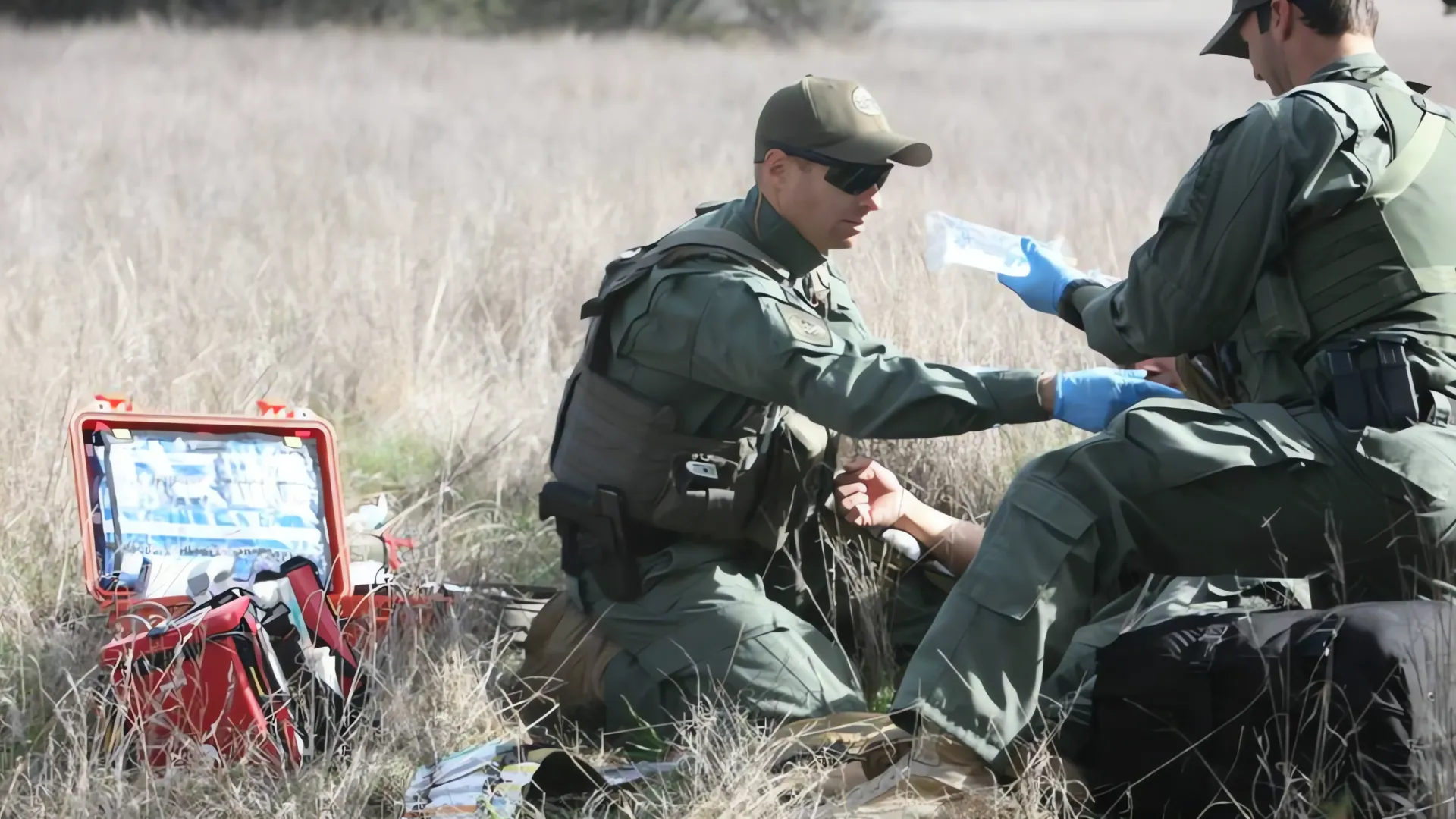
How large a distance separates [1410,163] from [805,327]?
130 cm

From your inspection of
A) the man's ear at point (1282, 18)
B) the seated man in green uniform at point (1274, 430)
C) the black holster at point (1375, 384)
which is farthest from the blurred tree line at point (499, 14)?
the black holster at point (1375, 384)

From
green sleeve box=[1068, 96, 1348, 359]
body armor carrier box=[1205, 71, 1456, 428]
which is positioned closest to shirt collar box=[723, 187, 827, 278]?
green sleeve box=[1068, 96, 1348, 359]

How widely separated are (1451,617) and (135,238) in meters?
7.31

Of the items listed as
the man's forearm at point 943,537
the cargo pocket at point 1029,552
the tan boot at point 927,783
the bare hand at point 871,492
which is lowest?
the man's forearm at point 943,537

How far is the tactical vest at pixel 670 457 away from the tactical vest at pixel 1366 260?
1.17 m

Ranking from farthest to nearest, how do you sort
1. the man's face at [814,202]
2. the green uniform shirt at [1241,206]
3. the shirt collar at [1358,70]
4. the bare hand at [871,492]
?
1. the bare hand at [871,492]
2. the man's face at [814,202]
3. the shirt collar at [1358,70]
4. the green uniform shirt at [1241,206]

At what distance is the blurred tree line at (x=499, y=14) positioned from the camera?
26.2 m

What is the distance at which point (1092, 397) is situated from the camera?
3.40 m

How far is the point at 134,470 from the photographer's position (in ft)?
12.8

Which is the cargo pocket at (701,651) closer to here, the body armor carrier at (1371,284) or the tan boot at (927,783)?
the tan boot at (927,783)

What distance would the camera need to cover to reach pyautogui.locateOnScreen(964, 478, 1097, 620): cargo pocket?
9.58 feet

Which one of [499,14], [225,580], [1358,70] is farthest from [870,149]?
[499,14]

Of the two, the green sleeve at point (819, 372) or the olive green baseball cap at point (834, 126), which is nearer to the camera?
the green sleeve at point (819, 372)

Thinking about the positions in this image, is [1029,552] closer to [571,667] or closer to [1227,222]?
[1227,222]
